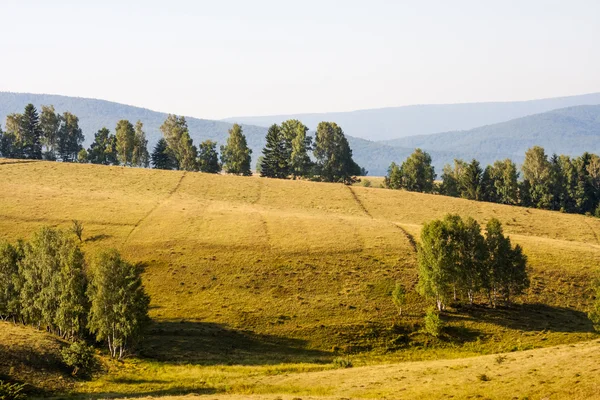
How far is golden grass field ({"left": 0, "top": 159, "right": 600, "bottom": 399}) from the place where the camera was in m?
42.8

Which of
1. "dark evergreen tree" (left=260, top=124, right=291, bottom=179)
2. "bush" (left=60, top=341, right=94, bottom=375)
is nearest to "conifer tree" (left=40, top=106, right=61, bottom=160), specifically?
"dark evergreen tree" (left=260, top=124, right=291, bottom=179)

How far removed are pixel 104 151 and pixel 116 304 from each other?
421ft

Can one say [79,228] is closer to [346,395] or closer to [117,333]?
[117,333]

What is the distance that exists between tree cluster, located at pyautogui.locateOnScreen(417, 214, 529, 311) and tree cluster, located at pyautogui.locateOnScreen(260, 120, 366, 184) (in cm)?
9149

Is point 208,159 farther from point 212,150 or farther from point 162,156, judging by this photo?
point 162,156

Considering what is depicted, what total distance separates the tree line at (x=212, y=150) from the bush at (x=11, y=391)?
399ft

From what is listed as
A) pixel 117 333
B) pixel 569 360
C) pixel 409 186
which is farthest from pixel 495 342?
pixel 409 186

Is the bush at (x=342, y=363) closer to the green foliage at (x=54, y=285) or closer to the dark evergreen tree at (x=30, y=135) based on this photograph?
the green foliage at (x=54, y=285)

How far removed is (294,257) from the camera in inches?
2980

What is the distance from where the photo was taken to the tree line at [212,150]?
530 feet

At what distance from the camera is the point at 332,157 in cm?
16388

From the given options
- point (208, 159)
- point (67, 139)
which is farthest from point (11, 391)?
point (67, 139)

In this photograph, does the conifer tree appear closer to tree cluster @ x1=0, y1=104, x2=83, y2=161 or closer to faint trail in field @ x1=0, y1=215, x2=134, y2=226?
tree cluster @ x1=0, y1=104, x2=83, y2=161

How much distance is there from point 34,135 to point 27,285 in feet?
410
